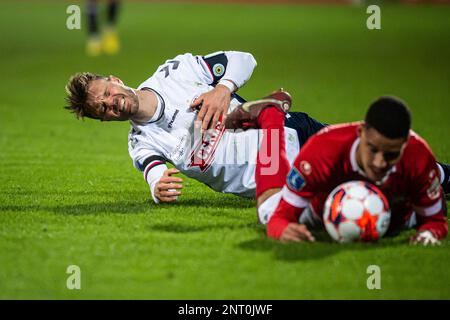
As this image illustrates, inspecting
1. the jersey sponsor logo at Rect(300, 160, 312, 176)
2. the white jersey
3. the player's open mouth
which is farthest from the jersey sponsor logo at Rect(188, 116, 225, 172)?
the jersey sponsor logo at Rect(300, 160, 312, 176)

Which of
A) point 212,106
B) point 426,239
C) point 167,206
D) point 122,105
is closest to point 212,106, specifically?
point 212,106

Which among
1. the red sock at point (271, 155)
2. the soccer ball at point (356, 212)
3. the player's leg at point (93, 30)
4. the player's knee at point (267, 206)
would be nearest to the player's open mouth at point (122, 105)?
the red sock at point (271, 155)

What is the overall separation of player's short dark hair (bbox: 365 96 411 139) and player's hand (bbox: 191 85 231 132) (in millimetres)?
1905

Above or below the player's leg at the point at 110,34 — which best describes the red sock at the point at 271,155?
below

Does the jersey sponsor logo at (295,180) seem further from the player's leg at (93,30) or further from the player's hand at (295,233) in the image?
the player's leg at (93,30)

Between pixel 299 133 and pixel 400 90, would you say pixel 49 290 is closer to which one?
pixel 299 133

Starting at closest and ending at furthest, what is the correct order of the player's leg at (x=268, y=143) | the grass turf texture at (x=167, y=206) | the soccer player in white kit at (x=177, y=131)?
the grass turf texture at (x=167, y=206), the player's leg at (x=268, y=143), the soccer player in white kit at (x=177, y=131)

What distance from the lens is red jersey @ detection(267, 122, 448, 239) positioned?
5520 mm

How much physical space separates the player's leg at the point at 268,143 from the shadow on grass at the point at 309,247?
339 millimetres

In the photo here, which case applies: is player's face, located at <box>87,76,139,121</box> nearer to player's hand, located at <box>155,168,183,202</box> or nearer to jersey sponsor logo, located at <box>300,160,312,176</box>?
player's hand, located at <box>155,168,183,202</box>

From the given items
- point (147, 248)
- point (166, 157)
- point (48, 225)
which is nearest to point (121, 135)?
point (166, 157)

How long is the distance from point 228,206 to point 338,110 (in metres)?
6.32

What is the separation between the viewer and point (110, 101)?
6.80m

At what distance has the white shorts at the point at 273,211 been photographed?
607 cm
